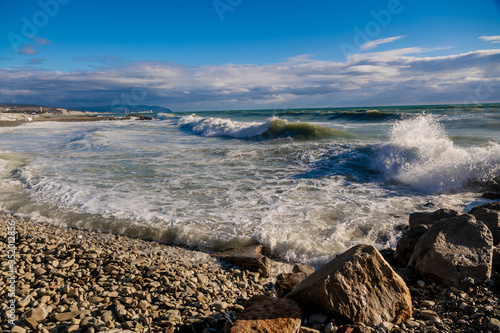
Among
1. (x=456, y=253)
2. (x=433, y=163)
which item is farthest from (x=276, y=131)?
(x=456, y=253)

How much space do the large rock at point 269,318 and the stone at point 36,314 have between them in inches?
65.6

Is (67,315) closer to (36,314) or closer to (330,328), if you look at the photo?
(36,314)

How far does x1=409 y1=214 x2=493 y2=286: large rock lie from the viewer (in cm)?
328

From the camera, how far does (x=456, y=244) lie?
349cm

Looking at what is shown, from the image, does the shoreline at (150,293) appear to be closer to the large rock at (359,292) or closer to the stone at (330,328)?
the stone at (330,328)

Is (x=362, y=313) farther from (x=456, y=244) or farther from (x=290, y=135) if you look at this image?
(x=290, y=135)

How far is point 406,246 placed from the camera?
4113mm

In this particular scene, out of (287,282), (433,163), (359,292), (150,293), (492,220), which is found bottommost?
(287,282)

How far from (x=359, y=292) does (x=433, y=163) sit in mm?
7961

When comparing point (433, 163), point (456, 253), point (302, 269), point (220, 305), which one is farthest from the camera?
point (433, 163)

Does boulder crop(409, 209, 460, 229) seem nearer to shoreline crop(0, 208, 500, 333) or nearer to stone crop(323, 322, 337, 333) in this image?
shoreline crop(0, 208, 500, 333)

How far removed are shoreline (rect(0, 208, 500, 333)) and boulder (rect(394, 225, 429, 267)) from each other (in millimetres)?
453

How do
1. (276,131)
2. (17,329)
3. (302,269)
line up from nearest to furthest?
(17,329)
(302,269)
(276,131)

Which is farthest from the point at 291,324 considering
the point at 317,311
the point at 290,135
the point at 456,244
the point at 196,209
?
the point at 290,135
